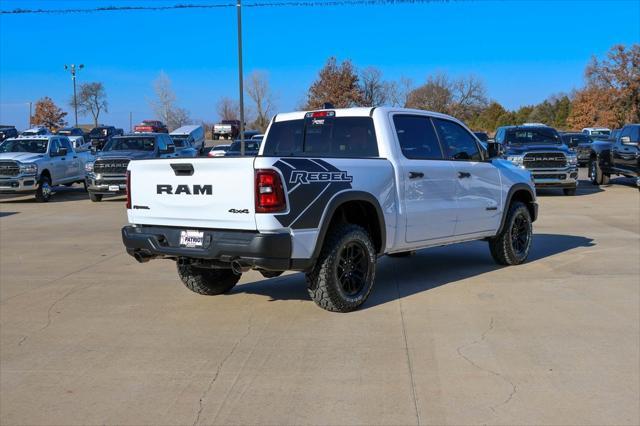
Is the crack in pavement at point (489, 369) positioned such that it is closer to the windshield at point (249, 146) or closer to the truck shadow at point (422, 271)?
the truck shadow at point (422, 271)

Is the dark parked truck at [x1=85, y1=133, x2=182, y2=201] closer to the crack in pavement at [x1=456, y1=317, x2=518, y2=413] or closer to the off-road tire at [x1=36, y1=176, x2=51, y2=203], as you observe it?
the off-road tire at [x1=36, y1=176, x2=51, y2=203]

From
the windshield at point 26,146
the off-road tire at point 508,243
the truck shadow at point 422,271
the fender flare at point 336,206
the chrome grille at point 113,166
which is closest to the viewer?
the fender flare at point 336,206

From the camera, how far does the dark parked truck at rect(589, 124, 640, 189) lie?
20.0 metres

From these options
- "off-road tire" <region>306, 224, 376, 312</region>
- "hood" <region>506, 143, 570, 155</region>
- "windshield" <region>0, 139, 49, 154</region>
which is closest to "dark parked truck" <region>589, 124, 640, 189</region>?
"hood" <region>506, 143, 570, 155</region>

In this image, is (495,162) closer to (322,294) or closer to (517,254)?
(517,254)

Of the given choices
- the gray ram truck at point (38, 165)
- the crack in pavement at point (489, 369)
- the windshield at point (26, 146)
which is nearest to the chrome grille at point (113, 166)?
the gray ram truck at point (38, 165)

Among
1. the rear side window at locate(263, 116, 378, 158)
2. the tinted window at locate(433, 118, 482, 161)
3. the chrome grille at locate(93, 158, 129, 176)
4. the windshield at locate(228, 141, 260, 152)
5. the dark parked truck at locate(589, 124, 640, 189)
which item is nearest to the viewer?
the rear side window at locate(263, 116, 378, 158)

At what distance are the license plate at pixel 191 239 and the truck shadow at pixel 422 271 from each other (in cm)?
142

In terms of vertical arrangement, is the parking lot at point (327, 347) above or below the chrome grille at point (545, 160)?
below

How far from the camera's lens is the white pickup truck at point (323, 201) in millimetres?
5594

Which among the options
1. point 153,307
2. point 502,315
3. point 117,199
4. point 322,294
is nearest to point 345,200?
point 322,294

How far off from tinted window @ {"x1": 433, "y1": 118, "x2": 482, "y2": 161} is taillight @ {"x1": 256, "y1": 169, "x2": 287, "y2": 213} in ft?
9.24

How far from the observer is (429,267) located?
8.79 meters

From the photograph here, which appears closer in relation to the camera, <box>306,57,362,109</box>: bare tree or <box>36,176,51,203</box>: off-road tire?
<box>36,176,51,203</box>: off-road tire
